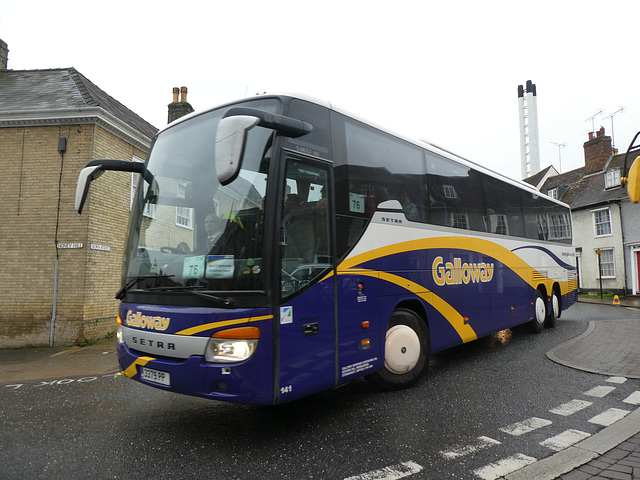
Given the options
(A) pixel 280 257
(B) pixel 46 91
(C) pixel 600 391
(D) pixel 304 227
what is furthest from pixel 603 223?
(B) pixel 46 91

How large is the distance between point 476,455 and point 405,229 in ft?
8.81

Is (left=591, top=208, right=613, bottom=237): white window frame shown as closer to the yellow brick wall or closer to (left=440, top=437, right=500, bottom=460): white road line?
(left=440, top=437, right=500, bottom=460): white road line

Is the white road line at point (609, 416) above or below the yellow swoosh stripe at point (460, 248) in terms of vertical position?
below

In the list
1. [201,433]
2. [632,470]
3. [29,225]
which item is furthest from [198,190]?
[29,225]

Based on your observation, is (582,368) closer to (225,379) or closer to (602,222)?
(225,379)

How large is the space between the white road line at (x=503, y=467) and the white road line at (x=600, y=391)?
2.30 m

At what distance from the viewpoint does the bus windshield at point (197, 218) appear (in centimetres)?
347

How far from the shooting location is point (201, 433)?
3.94 metres

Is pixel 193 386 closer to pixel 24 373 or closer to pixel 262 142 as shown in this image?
pixel 262 142

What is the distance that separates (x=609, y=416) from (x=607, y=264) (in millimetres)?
25454

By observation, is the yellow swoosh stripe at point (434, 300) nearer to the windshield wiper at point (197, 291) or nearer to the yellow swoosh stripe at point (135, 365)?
the windshield wiper at point (197, 291)

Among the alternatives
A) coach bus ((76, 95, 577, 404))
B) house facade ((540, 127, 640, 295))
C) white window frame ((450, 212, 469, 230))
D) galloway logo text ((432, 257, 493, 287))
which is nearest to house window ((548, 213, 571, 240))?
galloway logo text ((432, 257, 493, 287))

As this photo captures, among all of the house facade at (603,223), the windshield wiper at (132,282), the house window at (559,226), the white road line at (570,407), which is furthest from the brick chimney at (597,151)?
the windshield wiper at (132,282)

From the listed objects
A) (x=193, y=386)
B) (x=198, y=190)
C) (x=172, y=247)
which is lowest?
(x=193, y=386)
